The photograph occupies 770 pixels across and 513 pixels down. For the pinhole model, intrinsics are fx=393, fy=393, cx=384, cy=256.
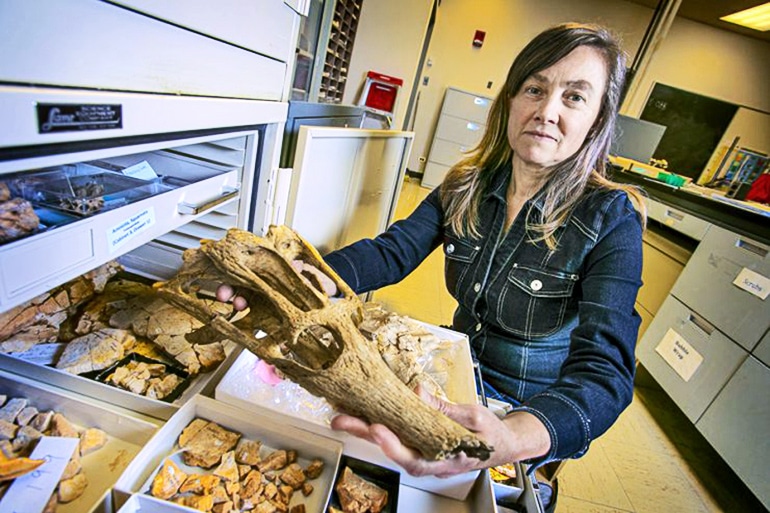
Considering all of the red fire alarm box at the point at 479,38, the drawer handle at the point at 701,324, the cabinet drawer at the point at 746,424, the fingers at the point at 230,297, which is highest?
the red fire alarm box at the point at 479,38

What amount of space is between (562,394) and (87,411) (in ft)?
2.72

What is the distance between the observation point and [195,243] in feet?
3.97

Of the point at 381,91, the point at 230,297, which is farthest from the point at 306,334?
the point at 381,91

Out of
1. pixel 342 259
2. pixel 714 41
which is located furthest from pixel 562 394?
pixel 714 41

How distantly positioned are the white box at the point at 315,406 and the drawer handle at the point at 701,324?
1.89 m

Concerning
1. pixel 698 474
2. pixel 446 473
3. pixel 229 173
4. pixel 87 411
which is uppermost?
pixel 229 173

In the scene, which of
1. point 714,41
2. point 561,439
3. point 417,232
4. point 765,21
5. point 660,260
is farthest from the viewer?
point 714,41

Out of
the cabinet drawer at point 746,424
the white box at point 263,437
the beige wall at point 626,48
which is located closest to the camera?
the white box at point 263,437

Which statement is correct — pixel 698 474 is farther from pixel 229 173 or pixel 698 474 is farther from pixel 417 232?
pixel 229 173

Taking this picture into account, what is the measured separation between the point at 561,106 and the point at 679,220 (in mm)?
2075

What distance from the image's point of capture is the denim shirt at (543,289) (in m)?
0.70

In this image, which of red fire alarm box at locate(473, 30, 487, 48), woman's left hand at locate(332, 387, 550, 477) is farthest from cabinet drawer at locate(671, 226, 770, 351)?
red fire alarm box at locate(473, 30, 487, 48)

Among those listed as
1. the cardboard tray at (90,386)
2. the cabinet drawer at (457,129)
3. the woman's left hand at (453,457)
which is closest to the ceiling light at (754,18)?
the cabinet drawer at (457,129)

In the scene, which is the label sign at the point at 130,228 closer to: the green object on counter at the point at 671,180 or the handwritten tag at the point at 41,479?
the handwritten tag at the point at 41,479
